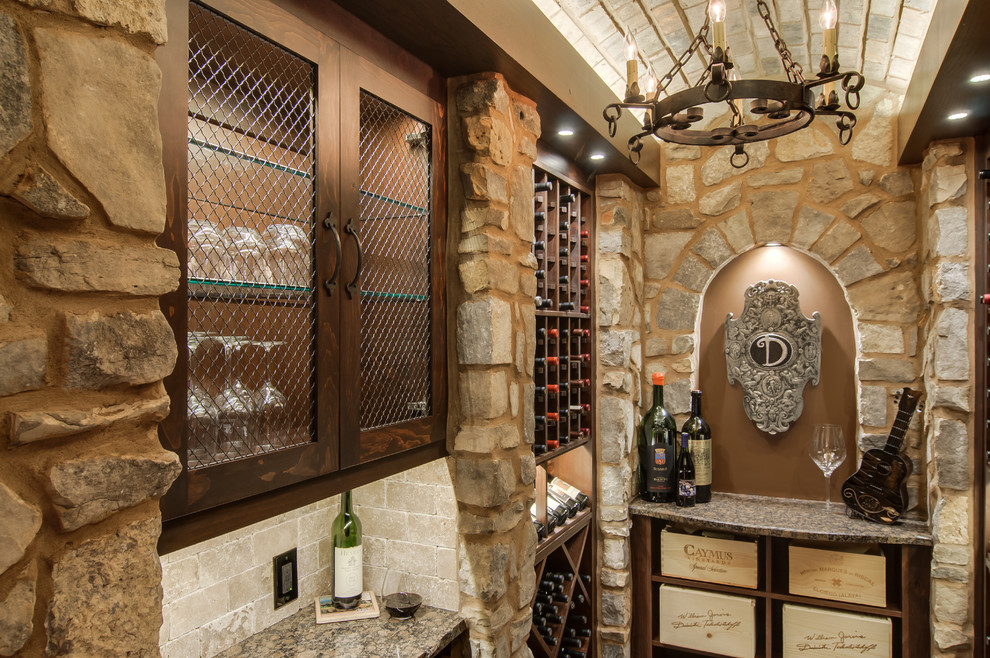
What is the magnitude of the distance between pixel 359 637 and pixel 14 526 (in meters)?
1.16

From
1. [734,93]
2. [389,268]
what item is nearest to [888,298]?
[734,93]

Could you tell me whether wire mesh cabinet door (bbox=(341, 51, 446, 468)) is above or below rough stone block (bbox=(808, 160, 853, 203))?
below

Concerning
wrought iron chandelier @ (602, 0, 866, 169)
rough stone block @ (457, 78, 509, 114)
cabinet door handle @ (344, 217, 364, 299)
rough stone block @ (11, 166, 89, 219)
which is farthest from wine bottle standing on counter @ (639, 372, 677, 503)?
rough stone block @ (11, 166, 89, 219)

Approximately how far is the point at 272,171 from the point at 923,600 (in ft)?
8.82

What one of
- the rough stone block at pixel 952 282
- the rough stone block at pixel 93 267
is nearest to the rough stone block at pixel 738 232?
the rough stone block at pixel 952 282

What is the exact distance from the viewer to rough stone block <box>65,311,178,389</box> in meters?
0.73

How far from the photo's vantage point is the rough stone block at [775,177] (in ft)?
9.42

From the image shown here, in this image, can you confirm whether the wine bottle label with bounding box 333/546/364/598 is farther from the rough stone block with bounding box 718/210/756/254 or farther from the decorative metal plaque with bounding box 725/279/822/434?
the rough stone block with bounding box 718/210/756/254

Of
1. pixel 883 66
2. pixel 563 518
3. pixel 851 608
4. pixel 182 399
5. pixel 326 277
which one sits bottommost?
pixel 851 608

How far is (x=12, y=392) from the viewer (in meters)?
0.67

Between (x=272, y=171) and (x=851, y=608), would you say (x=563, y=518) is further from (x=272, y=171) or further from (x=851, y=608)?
(x=272, y=171)

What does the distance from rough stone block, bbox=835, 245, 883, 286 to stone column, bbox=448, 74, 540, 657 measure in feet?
5.52

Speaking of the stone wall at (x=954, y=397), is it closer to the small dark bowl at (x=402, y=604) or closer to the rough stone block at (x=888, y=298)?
the rough stone block at (x=888, y=298)

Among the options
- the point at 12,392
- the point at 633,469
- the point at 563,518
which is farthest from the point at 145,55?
the point at 633,469
